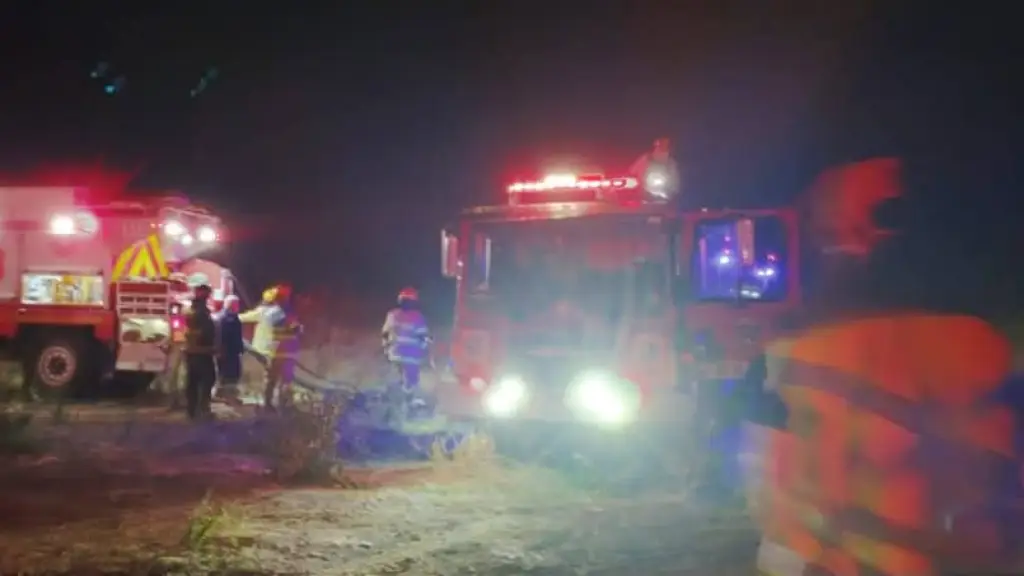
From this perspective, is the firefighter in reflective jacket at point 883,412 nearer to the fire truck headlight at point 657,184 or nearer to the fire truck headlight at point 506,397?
the fire truck headlight at point 506,397

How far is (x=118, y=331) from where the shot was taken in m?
13.7

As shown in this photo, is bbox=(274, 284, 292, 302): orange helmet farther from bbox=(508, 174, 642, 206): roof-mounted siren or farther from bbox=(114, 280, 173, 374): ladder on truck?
bbox=(508, 174, 642, 206): roof-mounted siren

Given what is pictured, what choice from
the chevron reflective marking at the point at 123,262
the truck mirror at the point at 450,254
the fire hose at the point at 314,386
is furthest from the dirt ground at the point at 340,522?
the chevron reflective marking at the point at 123,262

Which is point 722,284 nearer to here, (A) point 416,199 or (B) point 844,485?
(B) point 844,485

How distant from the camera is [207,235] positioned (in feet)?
50.0

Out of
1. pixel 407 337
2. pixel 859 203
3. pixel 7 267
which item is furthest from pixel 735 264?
pixel 7 267

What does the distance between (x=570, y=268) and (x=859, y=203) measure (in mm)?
5951

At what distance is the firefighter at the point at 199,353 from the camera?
1152cm

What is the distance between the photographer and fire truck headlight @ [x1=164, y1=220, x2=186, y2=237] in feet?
47.4

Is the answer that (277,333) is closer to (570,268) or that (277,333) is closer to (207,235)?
(207,235)

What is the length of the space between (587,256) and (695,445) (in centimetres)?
175

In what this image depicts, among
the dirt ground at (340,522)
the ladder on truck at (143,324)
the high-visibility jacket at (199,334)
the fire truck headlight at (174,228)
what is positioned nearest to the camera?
the dirt ground at (340,522)

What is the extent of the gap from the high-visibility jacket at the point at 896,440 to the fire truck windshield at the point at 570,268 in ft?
17.6

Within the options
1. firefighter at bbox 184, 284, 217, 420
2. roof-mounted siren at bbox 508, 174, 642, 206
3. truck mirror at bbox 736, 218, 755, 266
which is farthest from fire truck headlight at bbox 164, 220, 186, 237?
truck mirror at bbox 736, 218, 755, 266
